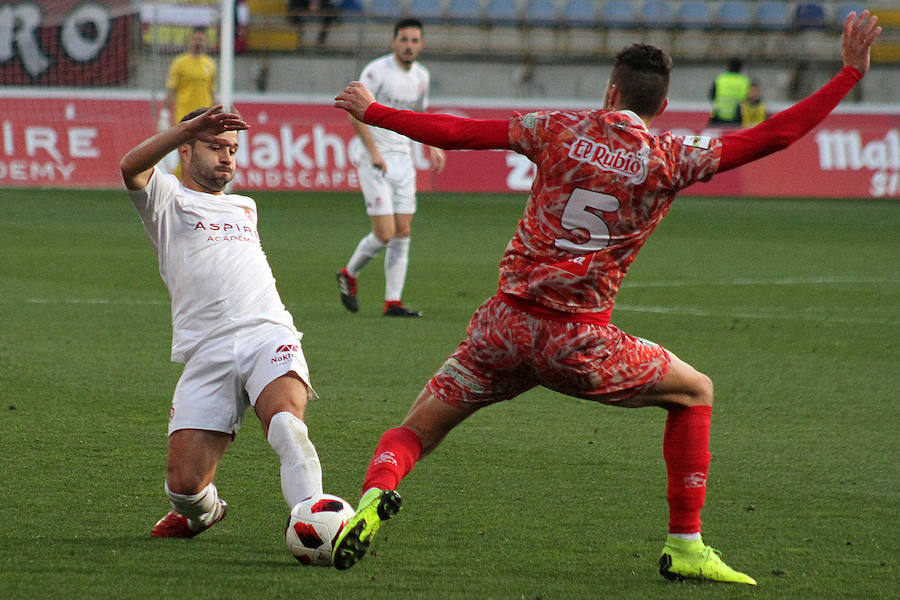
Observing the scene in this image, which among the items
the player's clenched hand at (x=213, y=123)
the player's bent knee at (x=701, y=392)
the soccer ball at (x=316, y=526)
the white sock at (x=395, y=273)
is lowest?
the white sock at (x=395, y=273)

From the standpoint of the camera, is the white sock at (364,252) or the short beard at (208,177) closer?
the short beard at (208,177)

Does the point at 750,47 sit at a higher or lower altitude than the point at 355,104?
lower

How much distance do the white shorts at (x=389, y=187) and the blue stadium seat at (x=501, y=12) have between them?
17965 mm

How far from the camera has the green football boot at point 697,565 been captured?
13.1ft

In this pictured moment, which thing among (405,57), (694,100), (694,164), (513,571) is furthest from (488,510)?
(694,100)

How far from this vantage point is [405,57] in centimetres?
1012

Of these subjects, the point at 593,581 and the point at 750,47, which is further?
the point at 750,47

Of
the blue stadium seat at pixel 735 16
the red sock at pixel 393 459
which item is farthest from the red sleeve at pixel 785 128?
the blue stadium seat at pixel 735 16

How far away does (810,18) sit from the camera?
1098 inches

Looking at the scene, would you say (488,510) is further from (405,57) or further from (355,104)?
(405,57)

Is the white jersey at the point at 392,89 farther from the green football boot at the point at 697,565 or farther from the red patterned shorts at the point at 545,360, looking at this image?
the green football boot at the point at 697,565

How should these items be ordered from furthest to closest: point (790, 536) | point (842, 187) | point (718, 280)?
point (842, 187) → point (718, 280) → point (790, 536)

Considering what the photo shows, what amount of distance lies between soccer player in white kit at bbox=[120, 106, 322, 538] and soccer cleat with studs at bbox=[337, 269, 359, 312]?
199 inches

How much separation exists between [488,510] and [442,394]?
888mm
